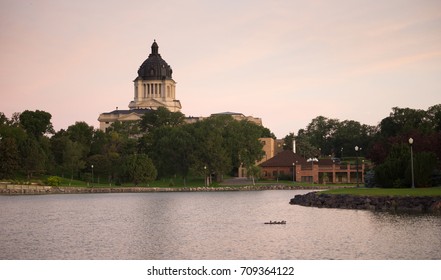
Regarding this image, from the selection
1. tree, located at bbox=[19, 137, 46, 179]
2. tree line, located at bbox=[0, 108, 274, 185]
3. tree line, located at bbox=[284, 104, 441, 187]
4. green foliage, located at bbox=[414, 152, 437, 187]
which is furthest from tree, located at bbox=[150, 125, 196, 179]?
green foliage, located at bbox=[414, 152, 437, 187]

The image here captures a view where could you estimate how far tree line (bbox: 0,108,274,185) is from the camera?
91.9 metres

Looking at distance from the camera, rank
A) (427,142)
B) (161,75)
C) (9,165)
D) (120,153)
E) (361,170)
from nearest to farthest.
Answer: (427,142) < (9,165) < (361,170) < (120,153) < (161,75)

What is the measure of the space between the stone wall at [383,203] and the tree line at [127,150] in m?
47.6

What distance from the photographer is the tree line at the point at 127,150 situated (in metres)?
91.9

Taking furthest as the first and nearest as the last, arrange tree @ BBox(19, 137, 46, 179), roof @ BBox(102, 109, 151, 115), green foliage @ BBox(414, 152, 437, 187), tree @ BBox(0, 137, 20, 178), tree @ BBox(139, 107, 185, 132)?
roof @ BBox(102, 109, 151, 115)
tree @ BBox(139, 107, 185, 132)
tree @ BBox(19, 137, 46, 179)
tree @ BBox(0, 137, 20, 178)
green foliage @ BBox(414, 152, 437, 187)

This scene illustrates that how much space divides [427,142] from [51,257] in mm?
40075

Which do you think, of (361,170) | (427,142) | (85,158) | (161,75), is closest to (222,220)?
(427,142)

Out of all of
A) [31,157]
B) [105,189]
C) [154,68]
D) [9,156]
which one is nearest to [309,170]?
[105,189]

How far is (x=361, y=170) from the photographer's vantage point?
317ft

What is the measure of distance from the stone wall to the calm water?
5.28ft

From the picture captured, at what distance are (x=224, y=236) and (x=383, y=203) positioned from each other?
1426cm

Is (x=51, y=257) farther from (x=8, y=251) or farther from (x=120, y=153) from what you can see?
(x=120, y=153)

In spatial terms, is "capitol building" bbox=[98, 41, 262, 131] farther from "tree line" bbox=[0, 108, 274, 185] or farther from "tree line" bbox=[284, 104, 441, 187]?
"tree line" bbox=[0, 108, 274, 185]

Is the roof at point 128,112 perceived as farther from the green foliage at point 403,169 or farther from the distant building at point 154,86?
the green foliage at point 403,169
